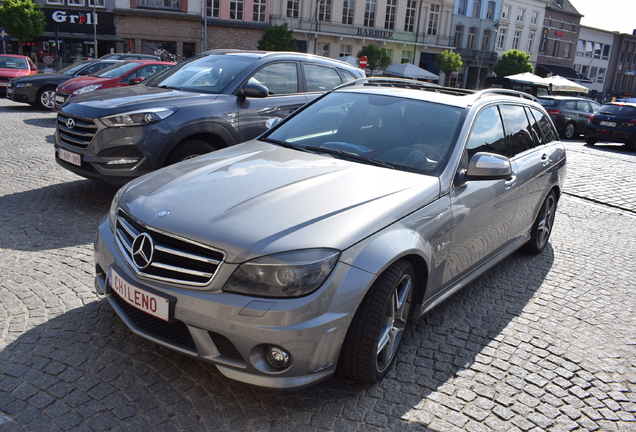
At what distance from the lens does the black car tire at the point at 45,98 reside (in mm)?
14406

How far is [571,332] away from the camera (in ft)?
12.9

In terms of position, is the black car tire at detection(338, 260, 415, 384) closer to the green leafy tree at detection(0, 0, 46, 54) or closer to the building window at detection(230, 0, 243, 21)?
the green leafy tree at detection(0, 0, 46, 54)

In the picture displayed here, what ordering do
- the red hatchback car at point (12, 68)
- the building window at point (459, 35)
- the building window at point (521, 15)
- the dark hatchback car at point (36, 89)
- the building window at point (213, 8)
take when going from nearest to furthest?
the dark hatchback car at point (36, 89)
the red hatchback car at point (12, 68)
the building window at point (213, 8)
the building window at point (459, 35)
the building window at point (521, 15)

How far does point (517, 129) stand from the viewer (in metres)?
4.62

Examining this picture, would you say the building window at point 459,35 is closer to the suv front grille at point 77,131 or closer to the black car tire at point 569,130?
the black car tire at point 569,130

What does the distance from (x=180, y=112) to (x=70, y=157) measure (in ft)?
4.03

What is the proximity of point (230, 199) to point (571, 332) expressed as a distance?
9.00 ft

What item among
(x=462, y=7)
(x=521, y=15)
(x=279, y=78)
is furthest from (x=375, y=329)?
(x=521, y=15)

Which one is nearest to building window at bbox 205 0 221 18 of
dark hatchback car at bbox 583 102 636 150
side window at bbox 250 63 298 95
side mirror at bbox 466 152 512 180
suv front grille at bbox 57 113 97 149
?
dark hatchback car at bbox 583 102 636 150

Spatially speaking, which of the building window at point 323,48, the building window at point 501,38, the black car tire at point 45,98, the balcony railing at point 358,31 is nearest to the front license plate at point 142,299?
the black car tire at point 45,98

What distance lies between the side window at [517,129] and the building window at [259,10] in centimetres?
4363

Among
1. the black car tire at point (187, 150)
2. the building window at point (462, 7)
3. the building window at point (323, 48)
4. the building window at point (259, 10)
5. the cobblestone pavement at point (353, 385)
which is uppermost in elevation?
the building window at point (462, 7)

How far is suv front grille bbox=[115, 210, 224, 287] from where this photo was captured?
98.7 inches

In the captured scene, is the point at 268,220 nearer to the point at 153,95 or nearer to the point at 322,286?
the point at 322,286
